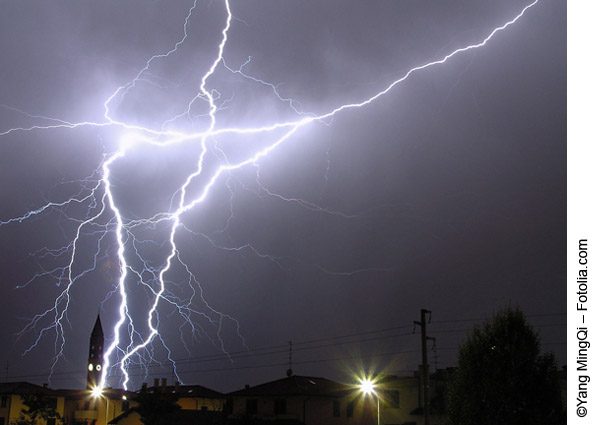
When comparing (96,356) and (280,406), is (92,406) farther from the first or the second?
(280,406)

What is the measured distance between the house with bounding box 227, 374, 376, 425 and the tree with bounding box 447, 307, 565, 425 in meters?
19.9

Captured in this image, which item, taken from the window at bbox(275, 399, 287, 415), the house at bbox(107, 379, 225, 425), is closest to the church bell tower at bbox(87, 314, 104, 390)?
the house at bbox(107, 379, 225, 425)

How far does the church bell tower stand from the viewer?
54000 mm

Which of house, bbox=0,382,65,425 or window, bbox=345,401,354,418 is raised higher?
window, bbox=345,401,354,418

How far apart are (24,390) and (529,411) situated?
39.7 meters

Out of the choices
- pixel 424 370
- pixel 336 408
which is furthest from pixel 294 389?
pixel 424 370

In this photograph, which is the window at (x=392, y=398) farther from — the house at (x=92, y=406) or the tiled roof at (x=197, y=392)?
the house at (x=92, y=406)

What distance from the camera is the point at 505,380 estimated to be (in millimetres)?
9789

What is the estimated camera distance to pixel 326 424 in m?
29.8

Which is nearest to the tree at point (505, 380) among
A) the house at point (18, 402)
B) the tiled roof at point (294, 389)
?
the tiled roof at point (294, 389)

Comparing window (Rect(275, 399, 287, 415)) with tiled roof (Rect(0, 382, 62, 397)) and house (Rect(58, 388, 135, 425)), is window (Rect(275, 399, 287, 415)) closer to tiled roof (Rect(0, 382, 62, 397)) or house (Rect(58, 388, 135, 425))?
house (Rect(58, 388, 135, 425))

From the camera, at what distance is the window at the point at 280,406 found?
29922 millimetres

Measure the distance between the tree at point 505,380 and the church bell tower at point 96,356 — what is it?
157ft
